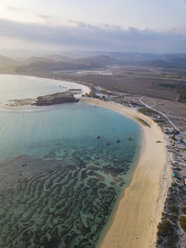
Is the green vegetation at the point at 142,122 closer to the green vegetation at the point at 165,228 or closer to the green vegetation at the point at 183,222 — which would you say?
the green vegetation at the point at 183,222

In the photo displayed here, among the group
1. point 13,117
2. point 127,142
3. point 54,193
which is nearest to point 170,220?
point 54,193

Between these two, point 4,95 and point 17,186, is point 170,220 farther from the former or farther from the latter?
point 4,95

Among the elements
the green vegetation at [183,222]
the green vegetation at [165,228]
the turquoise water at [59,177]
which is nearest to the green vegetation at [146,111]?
the turquoise water at [59,177]

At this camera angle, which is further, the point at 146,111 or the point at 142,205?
the point at 146,111

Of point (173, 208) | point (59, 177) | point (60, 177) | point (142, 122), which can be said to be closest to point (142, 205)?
point (173, 208)

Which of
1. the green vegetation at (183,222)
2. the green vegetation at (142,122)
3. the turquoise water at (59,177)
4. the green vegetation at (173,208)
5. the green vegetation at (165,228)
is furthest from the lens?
the green vegetation at (142,122)

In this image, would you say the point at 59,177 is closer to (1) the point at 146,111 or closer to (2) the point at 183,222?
(2) the point at 183,222

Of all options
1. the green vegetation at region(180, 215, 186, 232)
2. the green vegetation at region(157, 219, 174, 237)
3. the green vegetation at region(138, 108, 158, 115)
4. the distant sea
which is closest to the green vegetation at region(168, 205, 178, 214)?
the green vegetation at region(180, 215, 186, 232)
